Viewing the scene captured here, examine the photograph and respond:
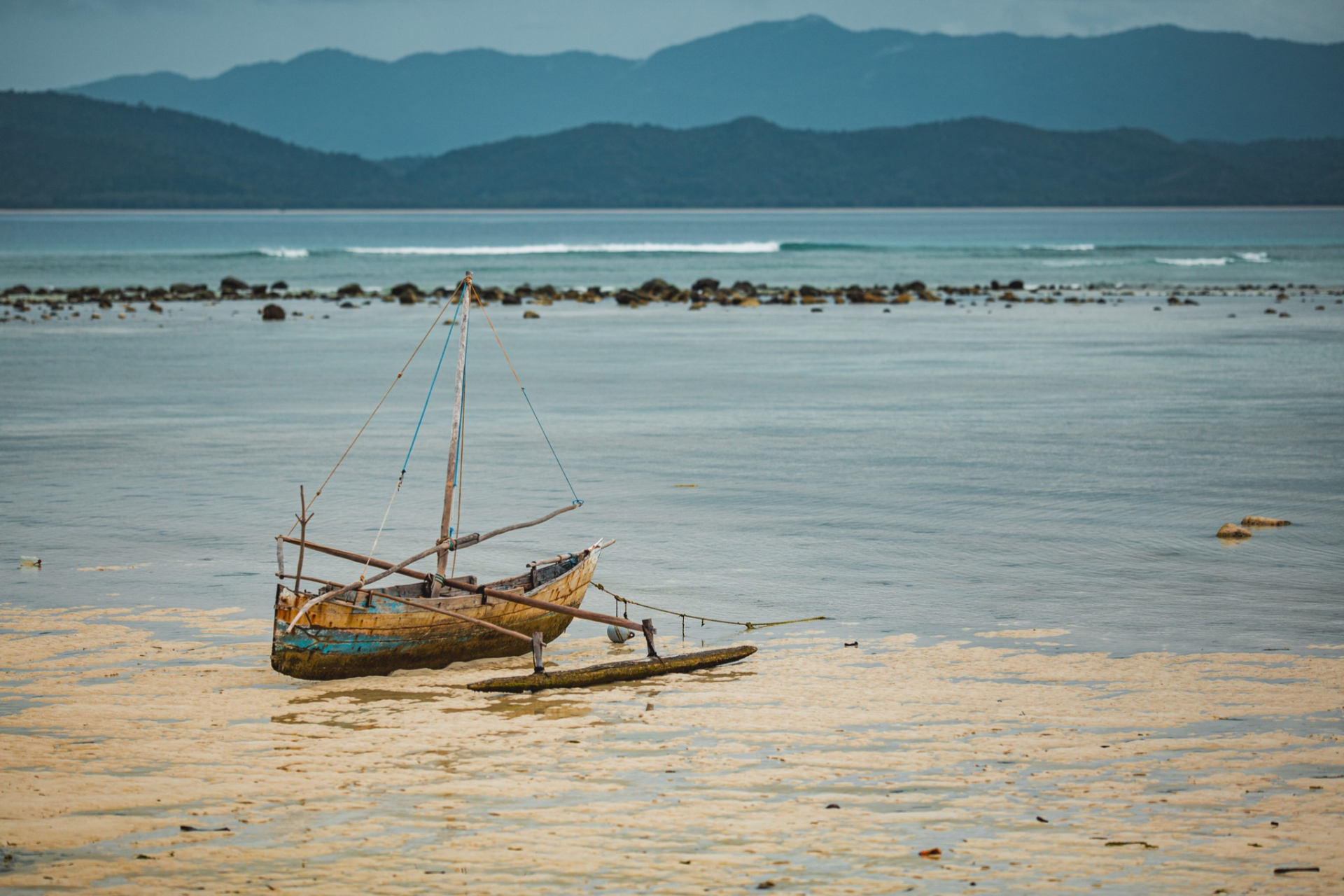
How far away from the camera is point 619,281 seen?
90.6 metres

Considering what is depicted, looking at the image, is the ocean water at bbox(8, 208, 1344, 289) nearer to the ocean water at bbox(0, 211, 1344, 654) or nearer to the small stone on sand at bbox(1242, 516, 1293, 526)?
the ocean water at bbox(0, 211, 1344, 654)

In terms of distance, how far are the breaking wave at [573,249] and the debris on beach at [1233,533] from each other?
121380 millimetres

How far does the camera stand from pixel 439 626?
12391mm

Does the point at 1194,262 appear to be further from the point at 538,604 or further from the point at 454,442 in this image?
the point at 538,604

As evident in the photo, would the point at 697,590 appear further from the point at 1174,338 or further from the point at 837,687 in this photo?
the point at 1174,338

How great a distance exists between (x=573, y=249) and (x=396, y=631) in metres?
140

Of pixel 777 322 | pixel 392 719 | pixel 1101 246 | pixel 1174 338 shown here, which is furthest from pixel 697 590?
pixel 1101 246

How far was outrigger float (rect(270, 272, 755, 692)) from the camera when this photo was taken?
1195 centimetres

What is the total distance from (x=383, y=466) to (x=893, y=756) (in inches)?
558

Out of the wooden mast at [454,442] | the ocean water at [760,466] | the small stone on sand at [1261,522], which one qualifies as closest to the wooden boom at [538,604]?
the wooden mast at [454,442]

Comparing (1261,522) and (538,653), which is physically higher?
(1261,522)

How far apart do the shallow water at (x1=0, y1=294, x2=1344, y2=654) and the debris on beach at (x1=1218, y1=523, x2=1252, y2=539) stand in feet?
0.87

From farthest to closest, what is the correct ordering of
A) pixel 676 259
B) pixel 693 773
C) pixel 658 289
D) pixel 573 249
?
pixel 573 249, pixel 676 259, pixel 658 289, pixel 693 773

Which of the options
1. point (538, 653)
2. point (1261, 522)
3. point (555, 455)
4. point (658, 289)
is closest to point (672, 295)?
point (658, 289)
